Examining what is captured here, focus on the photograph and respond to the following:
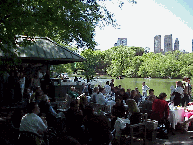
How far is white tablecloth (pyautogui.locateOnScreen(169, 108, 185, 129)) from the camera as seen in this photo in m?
8.23

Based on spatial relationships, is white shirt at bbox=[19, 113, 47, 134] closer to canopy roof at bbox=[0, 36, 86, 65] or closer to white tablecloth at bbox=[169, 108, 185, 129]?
white tablecloth at bbox=[169, 108, 185, 129]

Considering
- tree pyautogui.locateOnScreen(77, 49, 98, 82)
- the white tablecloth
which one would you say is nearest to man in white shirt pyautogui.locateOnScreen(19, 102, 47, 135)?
the white tablecloth

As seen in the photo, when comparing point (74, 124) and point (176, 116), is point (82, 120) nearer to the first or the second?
point (74, 124)

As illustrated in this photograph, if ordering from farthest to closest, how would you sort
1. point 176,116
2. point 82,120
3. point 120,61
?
point 120,61 < point 176,116 < point 82,120

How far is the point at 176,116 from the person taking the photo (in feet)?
27.4

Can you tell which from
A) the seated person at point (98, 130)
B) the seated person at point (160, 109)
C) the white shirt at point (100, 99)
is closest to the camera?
the seated person at point (98, 130)

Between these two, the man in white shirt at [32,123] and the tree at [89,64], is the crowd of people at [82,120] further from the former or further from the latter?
the tree at [89,64]

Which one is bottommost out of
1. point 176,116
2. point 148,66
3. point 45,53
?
point 176,116

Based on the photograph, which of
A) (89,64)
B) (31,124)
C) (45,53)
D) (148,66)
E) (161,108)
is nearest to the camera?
(31,124)

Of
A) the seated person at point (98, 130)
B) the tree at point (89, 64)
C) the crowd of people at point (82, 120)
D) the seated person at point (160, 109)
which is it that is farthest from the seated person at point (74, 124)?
the tree at point (89, 64)

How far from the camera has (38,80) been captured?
11969 mm

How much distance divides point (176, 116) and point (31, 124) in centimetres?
555

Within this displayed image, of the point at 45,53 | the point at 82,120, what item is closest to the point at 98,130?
the point at 82,120

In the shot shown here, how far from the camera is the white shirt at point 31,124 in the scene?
4.75 m
